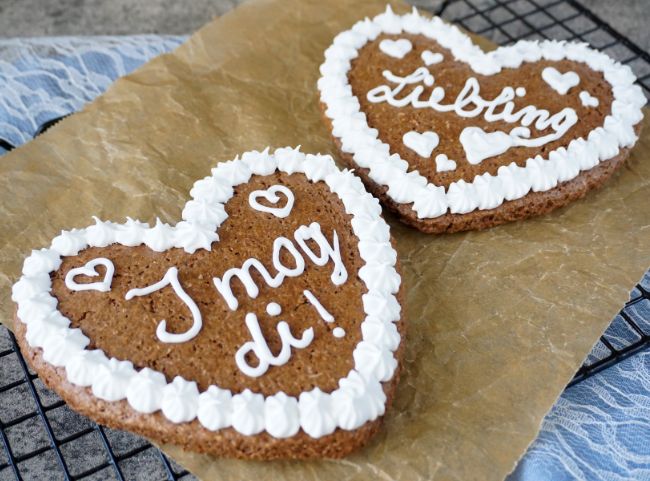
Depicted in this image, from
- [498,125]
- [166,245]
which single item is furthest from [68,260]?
[498,125]

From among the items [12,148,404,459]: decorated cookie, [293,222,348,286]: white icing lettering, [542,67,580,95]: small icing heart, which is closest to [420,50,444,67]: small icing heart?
[542,67,580,95]: small icing heart

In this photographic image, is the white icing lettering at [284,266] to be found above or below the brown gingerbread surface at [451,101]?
below

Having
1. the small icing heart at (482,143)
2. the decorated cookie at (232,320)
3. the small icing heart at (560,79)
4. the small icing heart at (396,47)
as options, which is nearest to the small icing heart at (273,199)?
the decorated cookie at (232,320)

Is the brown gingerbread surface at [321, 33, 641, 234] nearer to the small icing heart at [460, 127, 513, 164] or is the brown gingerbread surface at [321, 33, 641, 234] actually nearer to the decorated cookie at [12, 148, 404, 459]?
the small icing heart at [460, 127, 513, 164]

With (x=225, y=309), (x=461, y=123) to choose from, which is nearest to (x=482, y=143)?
(x=461, y=123)

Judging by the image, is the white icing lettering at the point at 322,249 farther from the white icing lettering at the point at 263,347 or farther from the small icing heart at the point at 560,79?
the small icing heart at the point at 560,79
